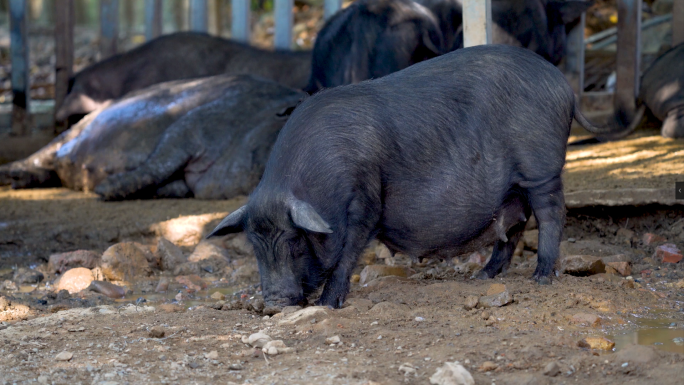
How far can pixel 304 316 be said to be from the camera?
366 centimetres

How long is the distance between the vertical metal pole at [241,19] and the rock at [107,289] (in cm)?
596

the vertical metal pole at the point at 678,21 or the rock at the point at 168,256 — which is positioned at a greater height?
the vertical metal pole at the point at 678,21

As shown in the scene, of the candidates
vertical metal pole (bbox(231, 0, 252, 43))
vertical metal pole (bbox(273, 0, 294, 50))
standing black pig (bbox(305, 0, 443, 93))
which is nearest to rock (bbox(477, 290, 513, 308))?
standing black pig (bbox(305, 0, 443, 93))

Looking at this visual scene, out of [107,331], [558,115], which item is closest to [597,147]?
[558,115]

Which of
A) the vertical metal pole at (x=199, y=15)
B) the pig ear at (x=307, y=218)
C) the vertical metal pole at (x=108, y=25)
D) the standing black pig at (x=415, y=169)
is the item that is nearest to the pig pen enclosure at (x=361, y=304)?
the standing black pig at (x=415, y=169)

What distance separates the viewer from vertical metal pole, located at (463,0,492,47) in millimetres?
5172

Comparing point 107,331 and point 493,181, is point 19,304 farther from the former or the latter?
point 493,181

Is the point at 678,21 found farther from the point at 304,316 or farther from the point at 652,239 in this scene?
the point at 304,316

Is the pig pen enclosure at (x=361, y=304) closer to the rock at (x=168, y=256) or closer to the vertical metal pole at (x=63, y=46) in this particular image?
the rock at (x=168, y=256)

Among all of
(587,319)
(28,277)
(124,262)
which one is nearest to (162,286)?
(124,262)

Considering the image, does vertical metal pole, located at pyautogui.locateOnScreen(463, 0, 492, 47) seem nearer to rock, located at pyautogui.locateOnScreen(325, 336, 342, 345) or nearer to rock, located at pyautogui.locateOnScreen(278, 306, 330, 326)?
rock, located at pyautogui.locateOnScreen(278, 306, 330, 326)

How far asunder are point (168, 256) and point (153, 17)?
6914 millimetres

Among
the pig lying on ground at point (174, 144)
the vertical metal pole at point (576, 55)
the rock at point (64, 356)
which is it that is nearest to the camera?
the rock at point (64, 356)

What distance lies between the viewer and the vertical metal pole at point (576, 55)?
881 centimetres
